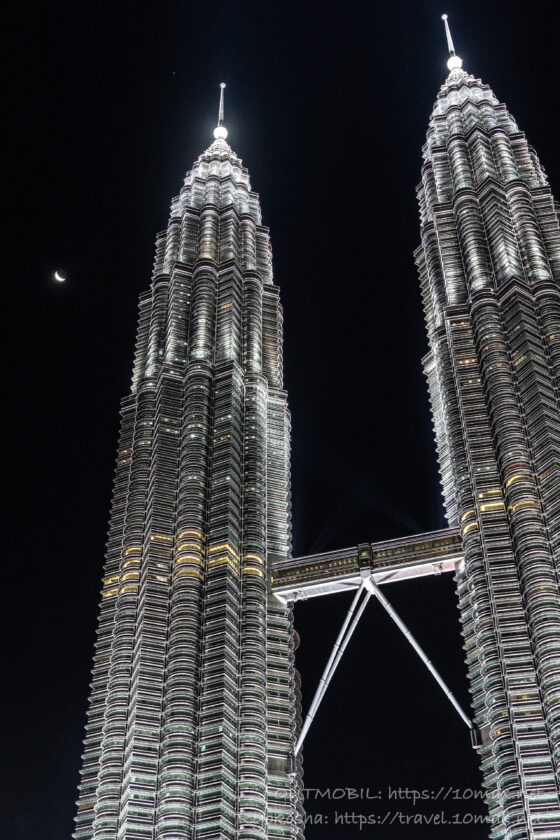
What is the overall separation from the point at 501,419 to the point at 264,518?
74.1 feet

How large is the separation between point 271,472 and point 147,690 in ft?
88.7

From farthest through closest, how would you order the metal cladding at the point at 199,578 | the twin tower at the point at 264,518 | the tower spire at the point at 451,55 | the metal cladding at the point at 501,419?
the tower spire at the point at 451,55 → the metal cladding at the point at 199,578 → the twin tower at the point at 264,518 → the metal cladding at the point at 501,419

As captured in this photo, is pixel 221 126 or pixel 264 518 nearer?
pixel 264 518

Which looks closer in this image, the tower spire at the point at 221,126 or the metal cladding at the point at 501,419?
the metal cladding at the point at 501,419

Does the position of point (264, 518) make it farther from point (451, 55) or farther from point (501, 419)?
point (451, 55)

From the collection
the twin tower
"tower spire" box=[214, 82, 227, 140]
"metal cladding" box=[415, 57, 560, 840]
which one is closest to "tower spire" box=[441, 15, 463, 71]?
"metal cladding" box=[415, 57, 560, 840]

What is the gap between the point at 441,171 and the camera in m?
122

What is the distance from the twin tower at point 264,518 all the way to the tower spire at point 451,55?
18878 mm

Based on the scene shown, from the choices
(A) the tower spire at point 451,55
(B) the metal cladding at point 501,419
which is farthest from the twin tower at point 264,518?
(A) the tower spire at point 451,55

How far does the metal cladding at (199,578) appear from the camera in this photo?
256 ft

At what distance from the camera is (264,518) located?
9844 cm

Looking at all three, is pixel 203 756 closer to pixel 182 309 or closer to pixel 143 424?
pixel 143 424

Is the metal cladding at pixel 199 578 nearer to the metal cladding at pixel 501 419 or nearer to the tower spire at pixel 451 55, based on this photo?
the metal cladding at pixel 501 419

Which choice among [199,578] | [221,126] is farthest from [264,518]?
[221,126]
